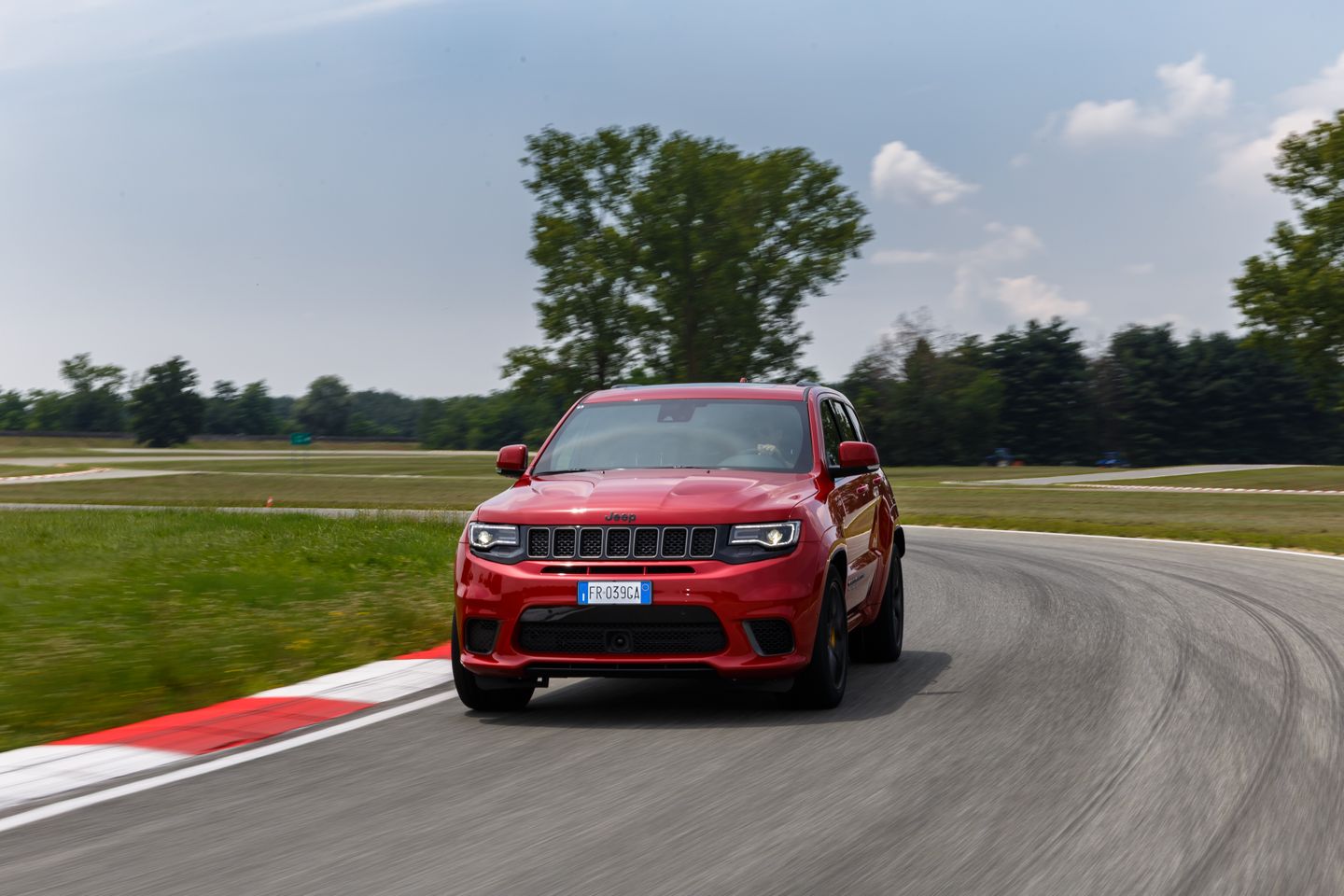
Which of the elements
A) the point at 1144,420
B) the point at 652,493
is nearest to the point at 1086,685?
the point at 652,493

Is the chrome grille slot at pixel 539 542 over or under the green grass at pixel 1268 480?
over

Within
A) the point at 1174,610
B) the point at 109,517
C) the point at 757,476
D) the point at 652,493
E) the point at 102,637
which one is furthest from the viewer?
the point at 109,517

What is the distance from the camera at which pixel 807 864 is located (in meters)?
4.58

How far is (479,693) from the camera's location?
7.61 meters

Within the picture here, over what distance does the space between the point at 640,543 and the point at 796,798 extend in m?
1.96

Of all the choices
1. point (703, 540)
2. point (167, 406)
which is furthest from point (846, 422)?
point (167, 406)

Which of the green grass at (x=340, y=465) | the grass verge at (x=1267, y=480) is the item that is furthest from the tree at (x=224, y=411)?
the grass verge at (x=1267, y=480)

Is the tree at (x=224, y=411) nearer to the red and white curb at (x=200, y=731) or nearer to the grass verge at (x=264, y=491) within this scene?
the grass verge at (x=264, y=491)

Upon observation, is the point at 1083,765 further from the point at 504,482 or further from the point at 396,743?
the point at 504,482

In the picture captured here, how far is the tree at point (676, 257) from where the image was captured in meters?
63.9

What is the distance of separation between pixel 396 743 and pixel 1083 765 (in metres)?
3.09

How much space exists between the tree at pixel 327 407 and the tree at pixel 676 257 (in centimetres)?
11961

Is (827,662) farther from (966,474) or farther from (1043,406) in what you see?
(1043,406)

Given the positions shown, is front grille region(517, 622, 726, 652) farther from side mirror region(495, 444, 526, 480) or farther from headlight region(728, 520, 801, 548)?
side mirror region(495, 444, 526, 480)
